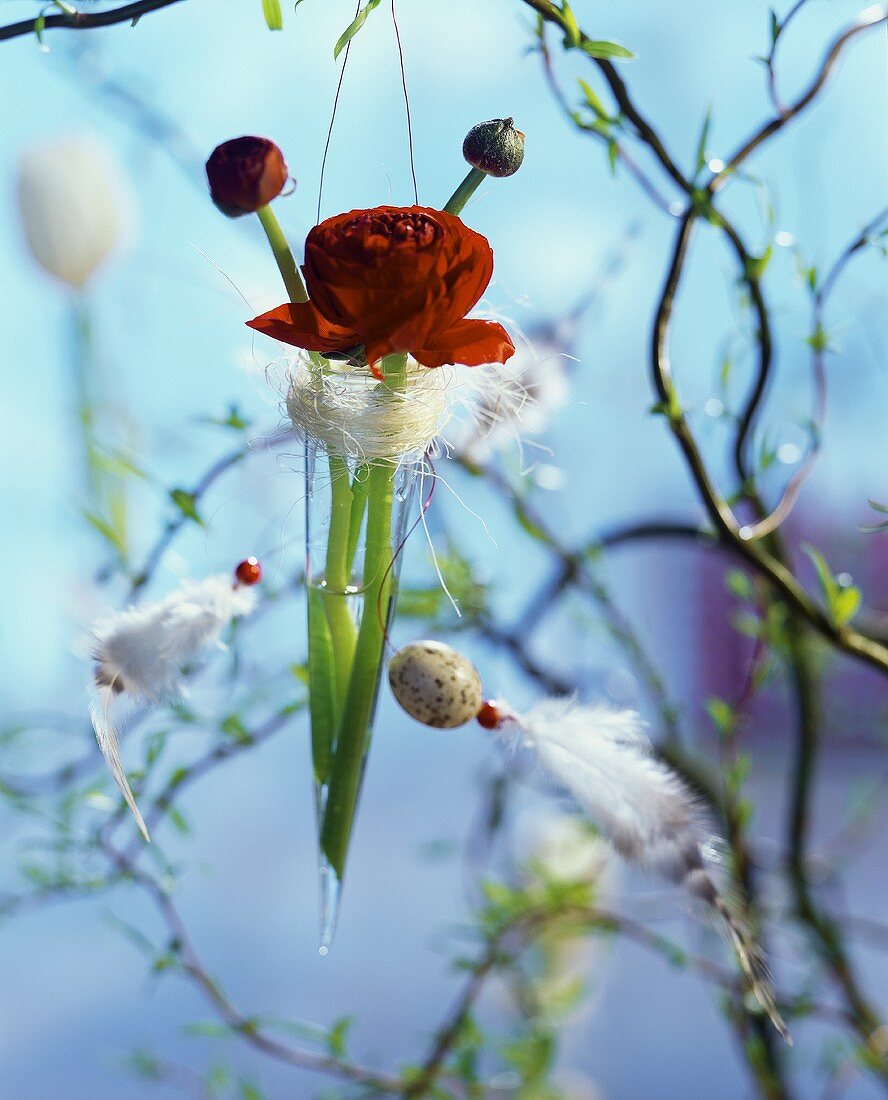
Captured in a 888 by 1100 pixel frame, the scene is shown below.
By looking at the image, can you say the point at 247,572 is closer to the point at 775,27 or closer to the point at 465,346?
the point at 465,346

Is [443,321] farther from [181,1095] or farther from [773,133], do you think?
[181,1095]

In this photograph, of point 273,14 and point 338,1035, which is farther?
point 338,1035

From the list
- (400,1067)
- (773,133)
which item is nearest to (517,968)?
(400,1067)

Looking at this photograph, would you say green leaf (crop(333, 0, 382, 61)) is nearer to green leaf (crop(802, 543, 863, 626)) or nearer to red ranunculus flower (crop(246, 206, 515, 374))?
red ranunculus flower (crop(246, 206, 515, 374))

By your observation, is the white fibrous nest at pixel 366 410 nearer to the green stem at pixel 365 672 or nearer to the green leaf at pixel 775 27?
the green stem at pixel 365 672

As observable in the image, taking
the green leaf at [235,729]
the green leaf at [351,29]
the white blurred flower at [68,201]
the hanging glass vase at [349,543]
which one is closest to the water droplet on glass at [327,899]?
the hanging glass vase at [349,543]

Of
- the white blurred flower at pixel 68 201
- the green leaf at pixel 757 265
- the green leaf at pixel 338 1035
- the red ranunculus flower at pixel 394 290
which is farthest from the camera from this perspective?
the white blurred flower at pixel 68 201

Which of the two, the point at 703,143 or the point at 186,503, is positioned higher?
the point at 703,143

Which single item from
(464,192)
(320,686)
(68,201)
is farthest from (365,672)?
(68,201)
